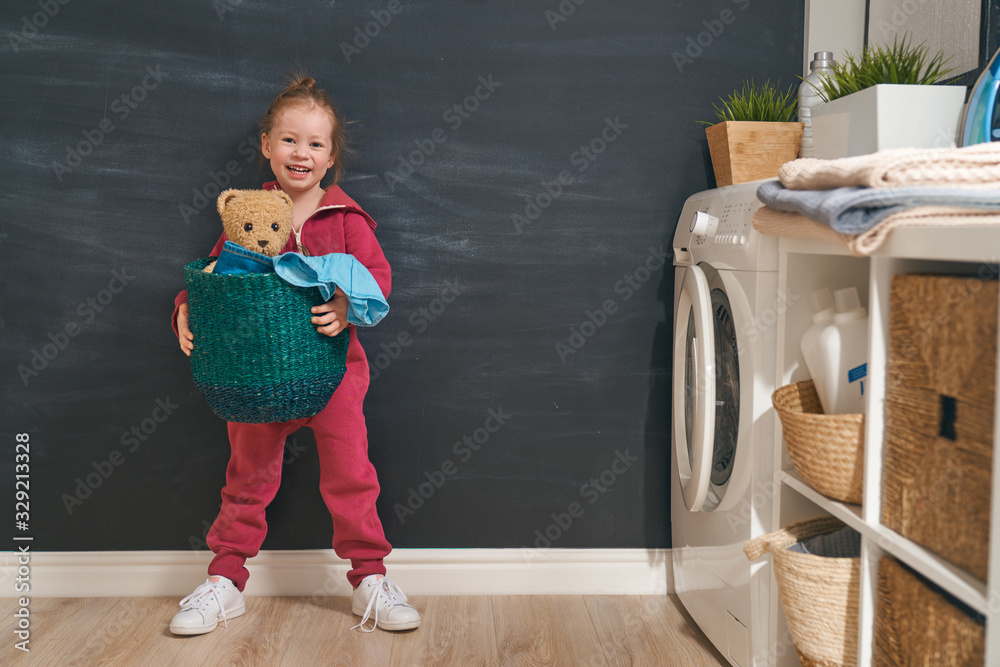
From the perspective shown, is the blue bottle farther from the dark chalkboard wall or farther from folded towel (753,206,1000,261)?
the dark chalkboard wall

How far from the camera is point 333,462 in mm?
1696

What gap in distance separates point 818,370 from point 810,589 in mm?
341

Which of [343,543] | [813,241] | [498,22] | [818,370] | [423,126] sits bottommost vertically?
[343,543]

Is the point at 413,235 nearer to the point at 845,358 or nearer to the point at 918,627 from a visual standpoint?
the point at 845,358

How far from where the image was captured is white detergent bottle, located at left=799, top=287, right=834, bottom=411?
1204mm

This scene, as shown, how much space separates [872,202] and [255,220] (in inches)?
42.0

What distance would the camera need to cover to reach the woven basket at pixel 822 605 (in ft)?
3.63

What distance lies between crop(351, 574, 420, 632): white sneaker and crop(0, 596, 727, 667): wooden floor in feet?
0.09

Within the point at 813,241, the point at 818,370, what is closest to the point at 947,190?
the point at 813,241

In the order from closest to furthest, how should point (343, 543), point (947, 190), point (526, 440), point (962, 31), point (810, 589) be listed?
point (947, 190) → point (810, 589) → point (962, 31) → point (343, 543) → point (526, 440)

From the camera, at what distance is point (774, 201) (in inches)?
46.2

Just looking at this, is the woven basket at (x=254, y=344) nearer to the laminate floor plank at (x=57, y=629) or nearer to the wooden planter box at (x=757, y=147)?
the laminate floor plank at (x=57, y=629)

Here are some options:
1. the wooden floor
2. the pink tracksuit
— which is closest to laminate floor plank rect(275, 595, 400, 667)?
the wooden floor

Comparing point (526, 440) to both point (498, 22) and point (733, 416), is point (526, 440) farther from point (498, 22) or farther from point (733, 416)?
point (498, 22)
